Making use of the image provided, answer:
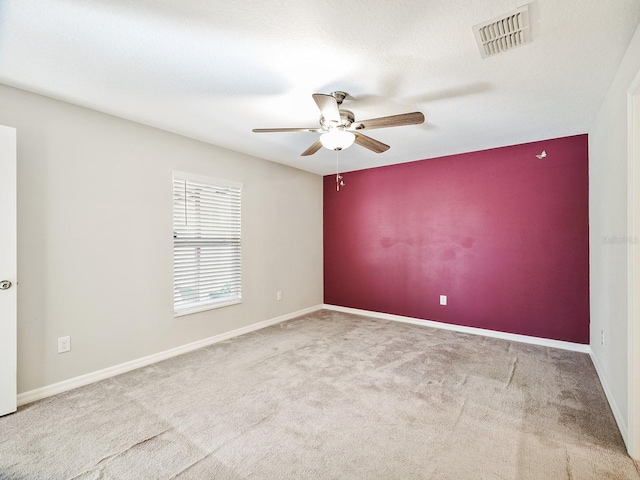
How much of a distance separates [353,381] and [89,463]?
186cm

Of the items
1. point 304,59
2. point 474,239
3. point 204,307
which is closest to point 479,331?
point 474,239

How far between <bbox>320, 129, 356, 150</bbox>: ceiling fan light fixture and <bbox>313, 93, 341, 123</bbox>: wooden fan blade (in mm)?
130

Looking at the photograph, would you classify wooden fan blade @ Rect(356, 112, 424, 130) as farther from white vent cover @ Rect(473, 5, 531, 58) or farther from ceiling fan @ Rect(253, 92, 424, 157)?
white vent cover @ Rect(473, 5, 531, 58)

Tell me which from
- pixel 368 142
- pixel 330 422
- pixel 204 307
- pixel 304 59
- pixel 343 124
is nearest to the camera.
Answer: pixel 304 59

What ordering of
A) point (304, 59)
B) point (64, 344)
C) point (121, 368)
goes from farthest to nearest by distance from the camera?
1. point (121, 368)
2. point (64, 344)
3. point (304, 59)

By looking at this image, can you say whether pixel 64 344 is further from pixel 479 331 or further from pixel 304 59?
pixel 479 331

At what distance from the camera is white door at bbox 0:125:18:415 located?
217cm

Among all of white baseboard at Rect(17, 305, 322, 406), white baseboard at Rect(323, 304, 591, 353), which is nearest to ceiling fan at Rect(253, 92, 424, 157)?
white baseboard at Rect(17, 305, 322, 406)

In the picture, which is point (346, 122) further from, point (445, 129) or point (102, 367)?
point (102, 367)

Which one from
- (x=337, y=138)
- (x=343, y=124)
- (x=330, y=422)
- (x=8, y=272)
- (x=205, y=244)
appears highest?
(x=343, y=124)

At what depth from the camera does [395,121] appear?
2256 mm

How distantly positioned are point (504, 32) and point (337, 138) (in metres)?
1.19

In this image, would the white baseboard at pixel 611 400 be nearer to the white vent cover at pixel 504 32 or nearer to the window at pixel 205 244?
the white vent cover at pixel 504 32

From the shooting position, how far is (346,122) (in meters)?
2.45
